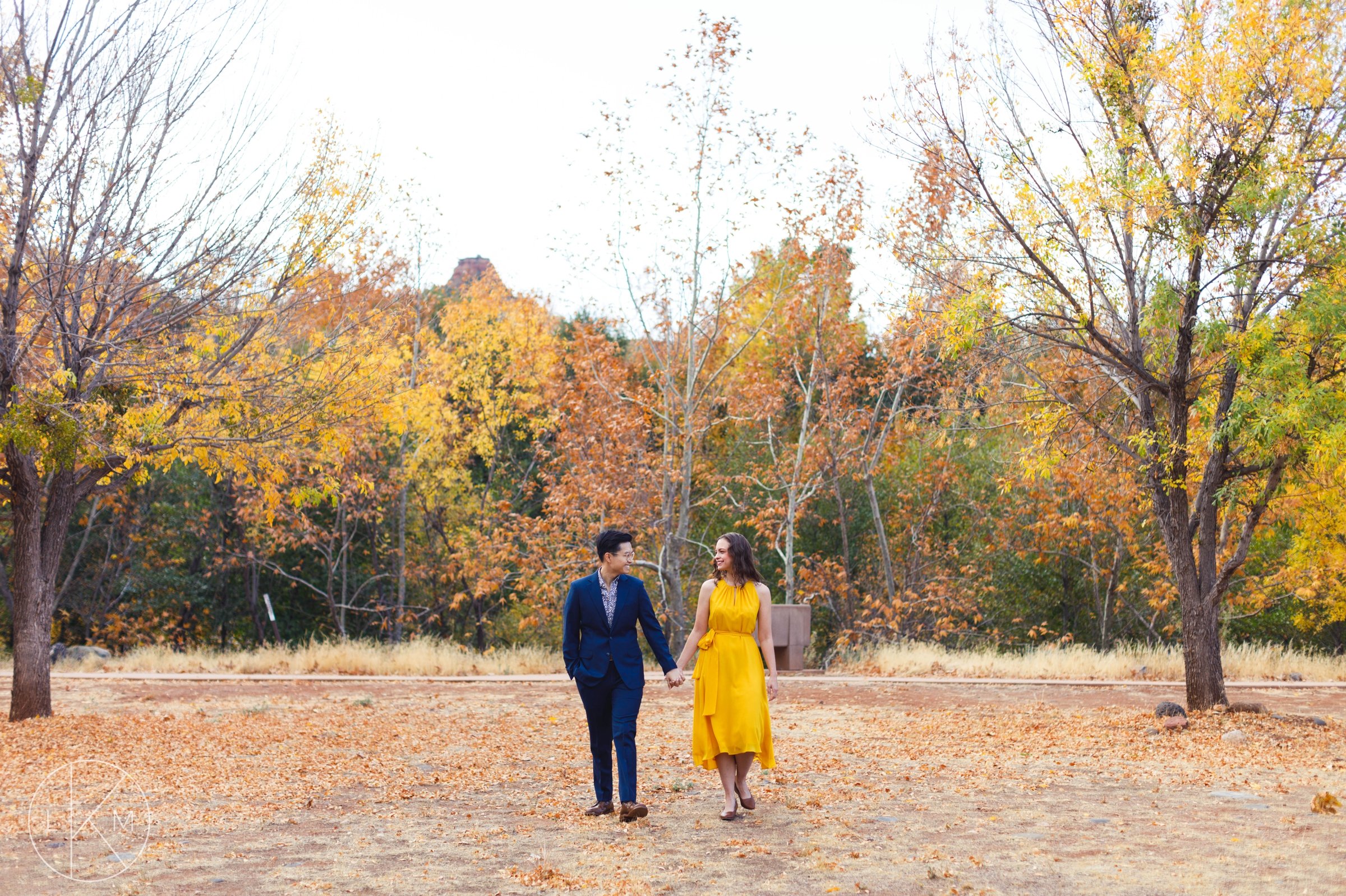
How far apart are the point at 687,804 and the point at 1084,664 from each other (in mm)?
11847

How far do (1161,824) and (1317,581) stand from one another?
43.7 ft

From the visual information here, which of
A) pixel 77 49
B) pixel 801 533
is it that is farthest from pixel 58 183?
pixel 801 533

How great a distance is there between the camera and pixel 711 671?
7.26 m

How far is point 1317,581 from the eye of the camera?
18.2 m

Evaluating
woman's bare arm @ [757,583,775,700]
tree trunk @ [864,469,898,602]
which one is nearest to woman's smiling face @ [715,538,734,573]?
woman's bare arm @ [757,583,775,700]

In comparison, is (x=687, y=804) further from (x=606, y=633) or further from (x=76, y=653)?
(x=76, y=653)

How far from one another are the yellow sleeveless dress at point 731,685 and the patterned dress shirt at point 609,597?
60 centimetres

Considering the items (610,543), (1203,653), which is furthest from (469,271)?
(610,543)

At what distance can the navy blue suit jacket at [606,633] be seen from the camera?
713cm

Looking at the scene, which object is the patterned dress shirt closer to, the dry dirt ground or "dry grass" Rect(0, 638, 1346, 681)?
the dry dirt ground

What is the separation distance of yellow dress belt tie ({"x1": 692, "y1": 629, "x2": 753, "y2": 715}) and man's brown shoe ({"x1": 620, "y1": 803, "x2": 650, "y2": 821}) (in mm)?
675

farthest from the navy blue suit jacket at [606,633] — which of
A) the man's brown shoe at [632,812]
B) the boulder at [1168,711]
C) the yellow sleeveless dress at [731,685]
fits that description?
the boulder at [1168,711]

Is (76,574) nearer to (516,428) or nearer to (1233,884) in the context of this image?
(516,428)

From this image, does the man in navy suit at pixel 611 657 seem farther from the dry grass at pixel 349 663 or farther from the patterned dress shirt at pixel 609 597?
the dry grass at pixel 349 663
